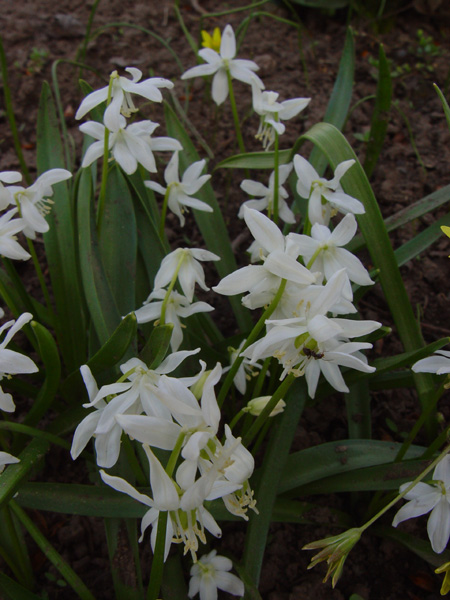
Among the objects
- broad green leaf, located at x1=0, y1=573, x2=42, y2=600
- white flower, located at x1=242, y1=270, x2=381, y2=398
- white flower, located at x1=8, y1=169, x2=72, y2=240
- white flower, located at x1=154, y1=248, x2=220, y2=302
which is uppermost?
white flower, located at x1=8, y1=169, x2=72, y2=240

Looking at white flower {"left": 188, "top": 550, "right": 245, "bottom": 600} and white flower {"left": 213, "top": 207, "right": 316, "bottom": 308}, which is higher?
white flower {"left": 213, "top": 207, "right": 316, "bottom": 308}

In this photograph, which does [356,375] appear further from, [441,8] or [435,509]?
[441,8]

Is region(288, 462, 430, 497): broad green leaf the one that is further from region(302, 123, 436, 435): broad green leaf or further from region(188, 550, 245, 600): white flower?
region(188, 550, 245, 600): white flower

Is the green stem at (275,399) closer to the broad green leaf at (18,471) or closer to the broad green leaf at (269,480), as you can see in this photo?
the broad green leaf at (269,480)

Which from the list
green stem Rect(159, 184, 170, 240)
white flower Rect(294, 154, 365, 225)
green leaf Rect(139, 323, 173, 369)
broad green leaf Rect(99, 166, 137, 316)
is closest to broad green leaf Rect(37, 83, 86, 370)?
broad green leaf Rect(99, 166, 137, 316)

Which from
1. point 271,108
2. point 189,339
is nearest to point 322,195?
point 271,108
